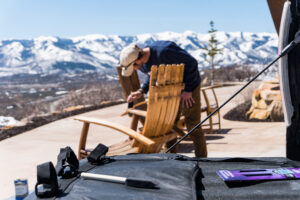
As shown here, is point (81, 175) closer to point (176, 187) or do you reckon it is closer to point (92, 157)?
point (92, 157)

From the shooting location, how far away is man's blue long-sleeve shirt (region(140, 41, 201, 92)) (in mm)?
3240

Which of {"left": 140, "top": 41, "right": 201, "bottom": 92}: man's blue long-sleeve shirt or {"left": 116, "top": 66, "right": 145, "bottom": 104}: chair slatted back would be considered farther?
{"left": 116, "top": 66, "right": 145, "bottom": 104}: chair slatted back

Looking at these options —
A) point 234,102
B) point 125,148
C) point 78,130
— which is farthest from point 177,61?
point 234,102

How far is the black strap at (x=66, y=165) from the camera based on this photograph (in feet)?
4.88

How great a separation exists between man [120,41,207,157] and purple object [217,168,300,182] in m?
1.73

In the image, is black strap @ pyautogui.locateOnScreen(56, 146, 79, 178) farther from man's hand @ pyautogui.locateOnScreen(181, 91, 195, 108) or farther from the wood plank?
man's hand @ pyautogui.locateOnScreen(181, 91, 195, 108)

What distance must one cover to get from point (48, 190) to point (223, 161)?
76cm

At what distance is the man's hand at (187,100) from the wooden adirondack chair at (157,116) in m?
0.06

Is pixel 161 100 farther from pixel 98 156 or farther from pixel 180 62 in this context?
pixel 98 156

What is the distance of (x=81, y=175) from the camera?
57.7 inches

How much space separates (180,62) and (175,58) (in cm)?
6

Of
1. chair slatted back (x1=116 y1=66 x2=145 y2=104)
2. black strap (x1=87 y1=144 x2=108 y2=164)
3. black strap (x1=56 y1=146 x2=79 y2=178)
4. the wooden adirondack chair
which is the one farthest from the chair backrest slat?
black strap (x1=56 y1=146 x2=79 y2=178)

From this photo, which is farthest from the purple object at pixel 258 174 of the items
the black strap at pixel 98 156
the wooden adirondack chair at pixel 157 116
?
the wooden adirondack chair at pixel 157 116

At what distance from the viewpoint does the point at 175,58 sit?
10.7ft
